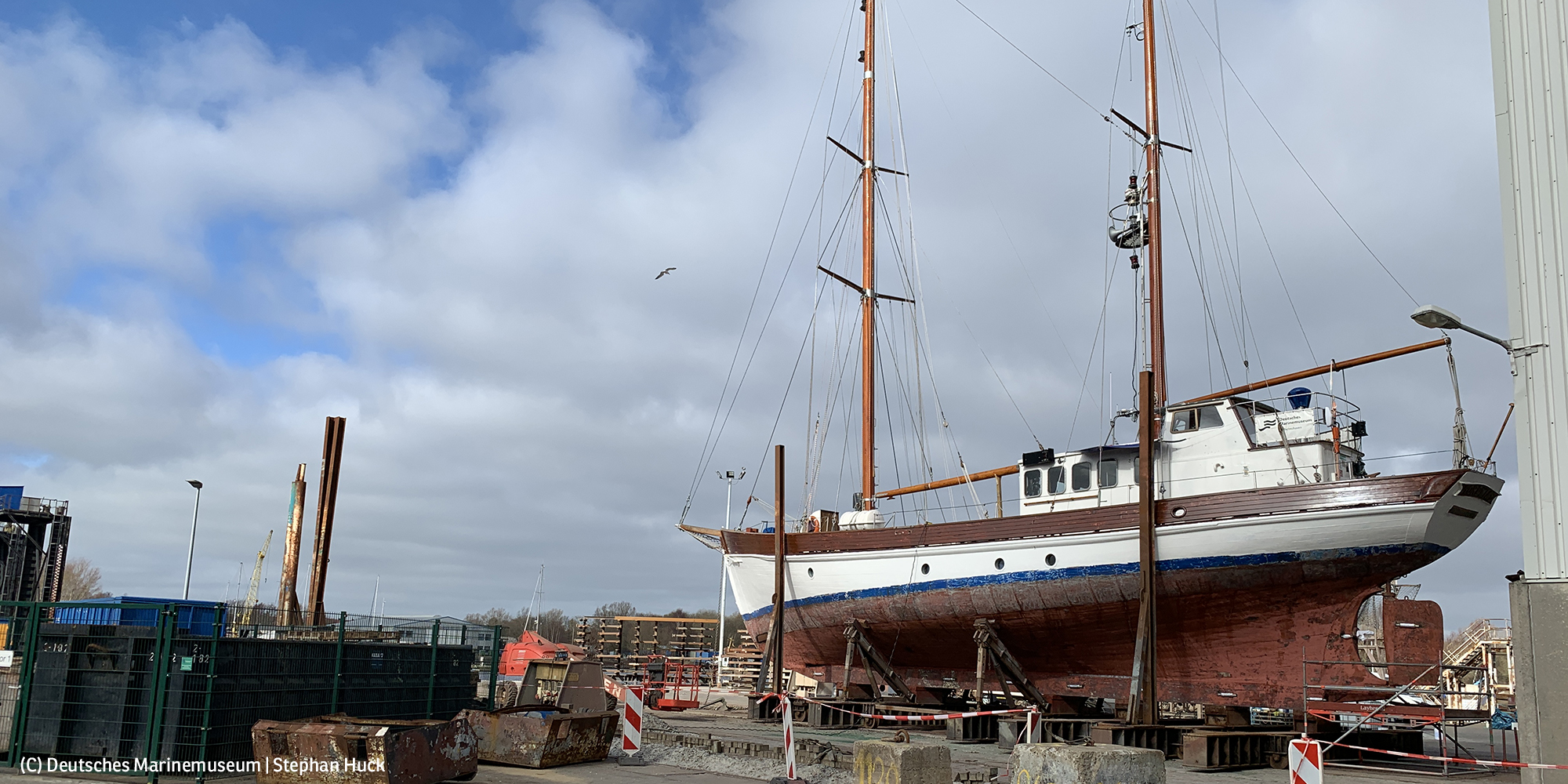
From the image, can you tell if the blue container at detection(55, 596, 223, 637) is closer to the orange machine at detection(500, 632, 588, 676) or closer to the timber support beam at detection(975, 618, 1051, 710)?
the timber support beam at detection(975, 618, 1051, 710)

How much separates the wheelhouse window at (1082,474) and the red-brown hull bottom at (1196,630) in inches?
109

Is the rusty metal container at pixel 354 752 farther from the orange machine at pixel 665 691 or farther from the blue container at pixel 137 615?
the orange machine at pixel 665 691

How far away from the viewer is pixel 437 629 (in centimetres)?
1619

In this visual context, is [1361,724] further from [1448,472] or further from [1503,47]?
[1503,47]

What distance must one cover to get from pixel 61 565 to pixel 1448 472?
52.1 m

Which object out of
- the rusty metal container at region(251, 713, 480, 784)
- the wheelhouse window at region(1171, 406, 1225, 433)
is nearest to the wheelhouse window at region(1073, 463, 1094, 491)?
the wheelhouse window at region(1171, 406, 1225, 433)

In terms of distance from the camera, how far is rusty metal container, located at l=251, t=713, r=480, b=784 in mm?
10469

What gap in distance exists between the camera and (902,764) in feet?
29.8

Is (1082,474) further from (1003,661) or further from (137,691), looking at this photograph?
(137,691)

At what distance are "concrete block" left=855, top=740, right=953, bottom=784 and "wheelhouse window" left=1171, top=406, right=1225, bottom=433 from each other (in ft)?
46.7

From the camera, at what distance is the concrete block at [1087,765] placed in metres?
7.46

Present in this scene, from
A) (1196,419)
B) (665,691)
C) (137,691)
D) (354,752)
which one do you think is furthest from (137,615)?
(1196,419)

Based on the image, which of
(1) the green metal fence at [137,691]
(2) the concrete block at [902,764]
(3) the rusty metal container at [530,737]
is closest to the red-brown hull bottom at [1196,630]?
(3) the rusty metal container at [530,737]

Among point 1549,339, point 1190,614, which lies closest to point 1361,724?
point 1190,614
